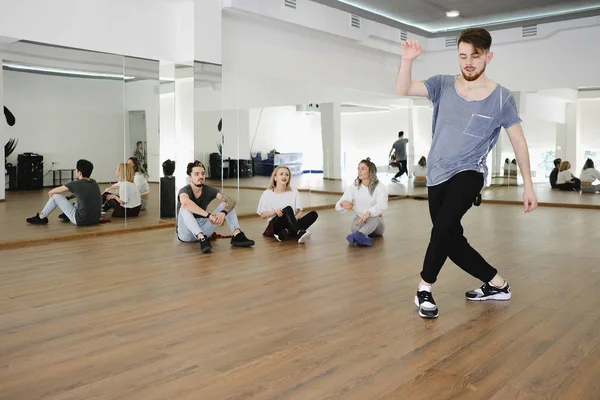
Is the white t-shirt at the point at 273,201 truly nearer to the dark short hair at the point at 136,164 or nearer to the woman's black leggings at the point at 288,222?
the woman's black leggings at the point at 288,222

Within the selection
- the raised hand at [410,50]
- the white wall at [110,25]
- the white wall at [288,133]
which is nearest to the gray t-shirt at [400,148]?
the white wall at [288,133]

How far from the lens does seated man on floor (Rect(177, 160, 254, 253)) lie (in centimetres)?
588

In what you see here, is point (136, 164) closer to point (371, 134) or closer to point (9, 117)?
point (9, 117)

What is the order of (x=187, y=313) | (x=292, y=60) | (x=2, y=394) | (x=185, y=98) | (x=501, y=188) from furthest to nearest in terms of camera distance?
(x=501, y=188) < (x=292, y=60) < (x=185, y=98) < (x=187, y=313) < (x=2, y=394)

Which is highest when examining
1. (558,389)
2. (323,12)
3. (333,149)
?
(323,12)

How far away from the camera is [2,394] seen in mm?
2328

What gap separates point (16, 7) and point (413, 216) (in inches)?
229

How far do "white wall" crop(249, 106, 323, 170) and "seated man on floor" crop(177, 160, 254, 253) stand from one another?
2149 mm

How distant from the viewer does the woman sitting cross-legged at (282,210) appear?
6.43 meters

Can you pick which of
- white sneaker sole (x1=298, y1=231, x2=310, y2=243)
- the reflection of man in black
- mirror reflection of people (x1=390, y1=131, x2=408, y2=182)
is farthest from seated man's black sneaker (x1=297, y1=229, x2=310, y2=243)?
mirror reflection of people (x1=390, y1=131, x2=408, y2=182)

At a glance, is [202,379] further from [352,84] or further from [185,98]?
[352,84]

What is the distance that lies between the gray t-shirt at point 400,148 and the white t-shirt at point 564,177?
9.74 ft

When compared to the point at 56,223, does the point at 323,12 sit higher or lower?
higher

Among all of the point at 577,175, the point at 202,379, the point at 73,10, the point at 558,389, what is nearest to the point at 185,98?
the point at 73,10
